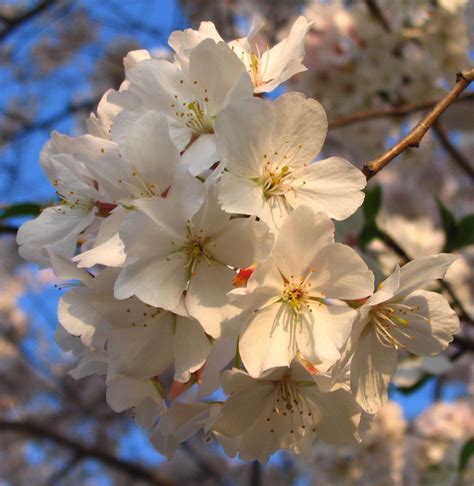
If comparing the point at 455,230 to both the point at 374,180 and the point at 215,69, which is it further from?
the point at 374,180

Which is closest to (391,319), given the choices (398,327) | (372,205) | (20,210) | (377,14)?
(398,327)

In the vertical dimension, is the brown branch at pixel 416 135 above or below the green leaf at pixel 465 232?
above

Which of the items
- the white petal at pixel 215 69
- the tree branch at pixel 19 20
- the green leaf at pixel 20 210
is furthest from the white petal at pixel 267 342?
the tree branch at pixel 19 20

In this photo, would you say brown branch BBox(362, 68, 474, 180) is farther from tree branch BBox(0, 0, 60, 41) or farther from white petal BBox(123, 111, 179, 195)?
tree branch BBox(0, 0, 60, 41)

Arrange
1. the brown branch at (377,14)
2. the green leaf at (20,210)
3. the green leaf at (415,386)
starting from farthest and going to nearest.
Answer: the brown branch at (377,14), the green leaf at (415,386), the green leaf at (20,210)

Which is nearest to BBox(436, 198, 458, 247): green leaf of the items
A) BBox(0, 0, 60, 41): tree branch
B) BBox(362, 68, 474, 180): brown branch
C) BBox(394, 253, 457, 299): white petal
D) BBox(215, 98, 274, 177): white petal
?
BBox(362, 68, 474, 180): brown branch

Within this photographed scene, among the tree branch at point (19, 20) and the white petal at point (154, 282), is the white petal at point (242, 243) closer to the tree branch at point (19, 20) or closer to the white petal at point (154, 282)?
the white petal at point (154, 282)
